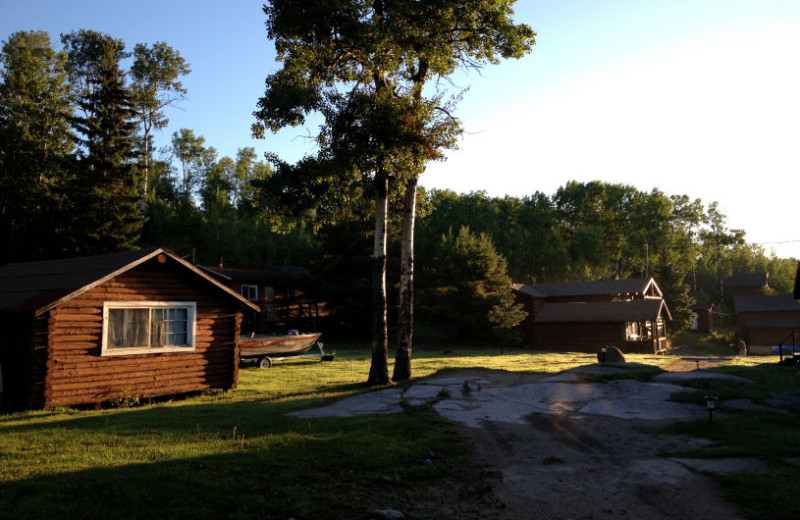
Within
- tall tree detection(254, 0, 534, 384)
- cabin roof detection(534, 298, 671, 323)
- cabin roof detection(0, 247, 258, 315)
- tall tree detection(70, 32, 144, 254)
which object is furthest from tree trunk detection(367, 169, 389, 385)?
cabin roof detection(534, 298, 671, 323)

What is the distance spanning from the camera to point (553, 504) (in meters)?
6.47

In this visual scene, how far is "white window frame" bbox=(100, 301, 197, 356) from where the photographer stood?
14305 mm

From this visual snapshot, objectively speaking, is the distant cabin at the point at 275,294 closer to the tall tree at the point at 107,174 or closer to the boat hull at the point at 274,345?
the tall tree at the point at 107,174

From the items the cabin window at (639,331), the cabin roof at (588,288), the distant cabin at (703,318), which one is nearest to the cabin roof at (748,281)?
the distant cabin at (703,318)

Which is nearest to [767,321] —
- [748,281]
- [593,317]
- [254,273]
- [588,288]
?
[588,288]

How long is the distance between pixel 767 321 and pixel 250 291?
172ft

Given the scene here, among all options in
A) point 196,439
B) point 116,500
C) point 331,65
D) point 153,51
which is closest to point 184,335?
point 196,439

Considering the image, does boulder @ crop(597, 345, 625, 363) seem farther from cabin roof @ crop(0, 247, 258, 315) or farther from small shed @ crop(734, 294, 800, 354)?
small shed @ crop(734, 294, 800, 354)

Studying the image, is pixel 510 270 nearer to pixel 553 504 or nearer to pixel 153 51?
pixel 153 51

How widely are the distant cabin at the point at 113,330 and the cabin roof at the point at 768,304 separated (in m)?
58.7

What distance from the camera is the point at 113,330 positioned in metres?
14.6

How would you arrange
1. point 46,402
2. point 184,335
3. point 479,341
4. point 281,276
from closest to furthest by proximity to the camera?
point 46,402, point 184,335, point 479,341, point 281,276

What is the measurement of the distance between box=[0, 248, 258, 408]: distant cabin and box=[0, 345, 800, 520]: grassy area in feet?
4.07

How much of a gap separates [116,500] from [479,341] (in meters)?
43.2
